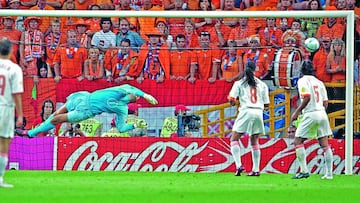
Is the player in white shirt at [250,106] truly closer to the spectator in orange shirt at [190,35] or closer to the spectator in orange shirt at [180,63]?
the spectator in orange shirt at [180,63]

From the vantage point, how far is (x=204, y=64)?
21172 millimetres

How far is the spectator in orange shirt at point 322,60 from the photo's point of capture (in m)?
21.0

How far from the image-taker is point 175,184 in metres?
15.4

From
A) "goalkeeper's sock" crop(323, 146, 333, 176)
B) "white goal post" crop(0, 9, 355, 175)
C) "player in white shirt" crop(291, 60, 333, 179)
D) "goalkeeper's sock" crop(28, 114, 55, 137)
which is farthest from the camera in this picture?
"goalkeeper's sock" crop(28, 114, 55, 137)

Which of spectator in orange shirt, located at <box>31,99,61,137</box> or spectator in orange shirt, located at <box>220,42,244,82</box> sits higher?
spectator in orange shirt, located at <box>220,42,244,82</box>

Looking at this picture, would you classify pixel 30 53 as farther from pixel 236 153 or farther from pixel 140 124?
pixel 236 153

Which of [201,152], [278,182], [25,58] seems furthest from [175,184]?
[25,58]

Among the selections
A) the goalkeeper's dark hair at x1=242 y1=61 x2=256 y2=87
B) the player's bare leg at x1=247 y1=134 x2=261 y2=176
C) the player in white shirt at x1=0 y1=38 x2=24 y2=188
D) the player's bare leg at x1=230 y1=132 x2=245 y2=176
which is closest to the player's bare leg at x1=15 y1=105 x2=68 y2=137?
the player's bare leg at x1=230 y1=132 x2=245 y2=176

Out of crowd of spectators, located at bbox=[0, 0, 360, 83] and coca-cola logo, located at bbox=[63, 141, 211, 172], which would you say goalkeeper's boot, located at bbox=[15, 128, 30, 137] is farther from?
crowd of spectators, located at bbox=[0, 0, 360, 83]

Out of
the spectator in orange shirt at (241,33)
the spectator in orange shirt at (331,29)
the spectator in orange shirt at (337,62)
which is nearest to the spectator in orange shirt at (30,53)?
the spectator in orange shirt at (241,33)

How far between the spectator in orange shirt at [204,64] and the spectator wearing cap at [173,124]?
0.63m

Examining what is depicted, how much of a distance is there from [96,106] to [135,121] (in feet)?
2.99

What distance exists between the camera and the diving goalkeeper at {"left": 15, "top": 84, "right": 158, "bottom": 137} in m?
20.9

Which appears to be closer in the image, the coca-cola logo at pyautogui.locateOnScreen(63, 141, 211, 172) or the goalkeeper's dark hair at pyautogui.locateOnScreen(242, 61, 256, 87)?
the goalkeeper's dark hair at pyautogui.locateOnScreen(242, 61, 256, 87)
